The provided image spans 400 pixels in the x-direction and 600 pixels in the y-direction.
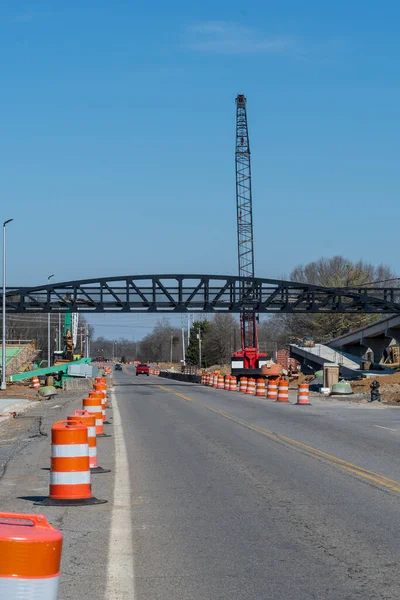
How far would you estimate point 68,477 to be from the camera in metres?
10.8

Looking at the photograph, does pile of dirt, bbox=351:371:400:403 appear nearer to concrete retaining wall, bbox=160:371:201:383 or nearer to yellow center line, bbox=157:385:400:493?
yellow center line, bbox=157:385:400:493

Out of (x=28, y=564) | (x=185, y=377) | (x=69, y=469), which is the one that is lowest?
(x=185, y=377)

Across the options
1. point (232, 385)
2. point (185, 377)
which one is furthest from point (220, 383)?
point (185, 377)

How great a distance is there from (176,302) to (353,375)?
657 inches

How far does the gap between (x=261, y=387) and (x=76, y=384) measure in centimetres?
1675

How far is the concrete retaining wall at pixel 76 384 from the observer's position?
58866 millimetres

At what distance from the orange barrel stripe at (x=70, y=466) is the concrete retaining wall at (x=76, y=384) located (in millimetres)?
48182

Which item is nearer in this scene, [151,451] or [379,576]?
[379,576]

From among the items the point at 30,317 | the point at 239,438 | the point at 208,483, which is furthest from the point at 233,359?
the point at 30,317

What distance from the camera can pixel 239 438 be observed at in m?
20.2

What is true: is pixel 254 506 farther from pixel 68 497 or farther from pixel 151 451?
pixel 151 451

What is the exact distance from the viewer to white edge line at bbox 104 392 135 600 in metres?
6.76

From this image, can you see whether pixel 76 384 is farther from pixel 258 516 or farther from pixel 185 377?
pixel 258 516

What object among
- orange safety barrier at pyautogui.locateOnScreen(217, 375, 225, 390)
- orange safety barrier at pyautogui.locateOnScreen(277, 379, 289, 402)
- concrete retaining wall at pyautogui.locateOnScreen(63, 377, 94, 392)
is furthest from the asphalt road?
orange safety barrier at pyautogui.locateOnScreen(217, 375, 225, 390)
